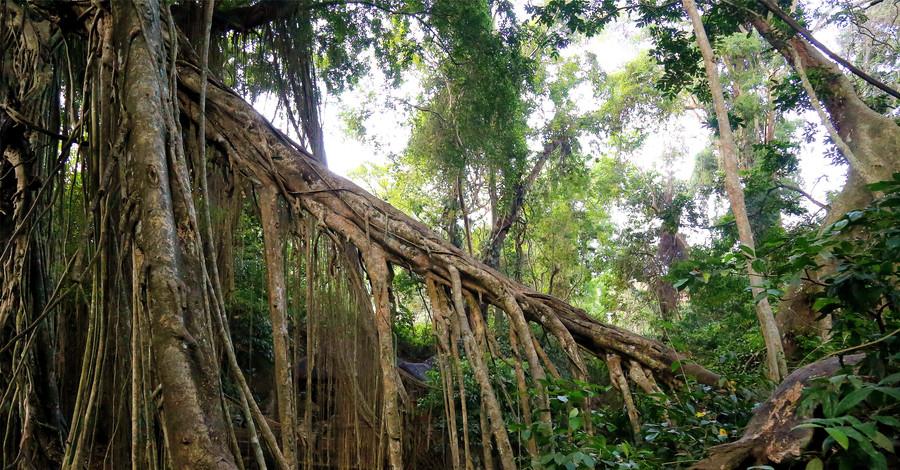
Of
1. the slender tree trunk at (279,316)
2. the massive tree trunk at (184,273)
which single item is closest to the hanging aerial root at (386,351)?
the massive tree trunk at (184,273)

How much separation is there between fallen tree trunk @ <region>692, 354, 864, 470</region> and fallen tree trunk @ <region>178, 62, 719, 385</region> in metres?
0.81

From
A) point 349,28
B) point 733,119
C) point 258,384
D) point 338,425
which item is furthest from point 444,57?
point 338,425

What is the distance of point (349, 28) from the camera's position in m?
5.76

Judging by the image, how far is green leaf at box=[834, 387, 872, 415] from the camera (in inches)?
58.0

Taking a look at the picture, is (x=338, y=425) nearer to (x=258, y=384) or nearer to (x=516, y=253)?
(x=258, y=384)

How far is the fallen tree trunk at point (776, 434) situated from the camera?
1674mm

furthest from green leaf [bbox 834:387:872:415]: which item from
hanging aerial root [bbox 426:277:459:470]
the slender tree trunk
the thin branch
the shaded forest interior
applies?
the thin branch

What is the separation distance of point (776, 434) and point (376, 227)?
6.02ft

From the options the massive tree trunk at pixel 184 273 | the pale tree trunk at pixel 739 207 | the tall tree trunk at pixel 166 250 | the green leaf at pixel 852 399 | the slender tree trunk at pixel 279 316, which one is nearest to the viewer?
the green leaf at pixel 852 399

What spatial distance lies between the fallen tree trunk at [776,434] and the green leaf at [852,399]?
126 millimetres

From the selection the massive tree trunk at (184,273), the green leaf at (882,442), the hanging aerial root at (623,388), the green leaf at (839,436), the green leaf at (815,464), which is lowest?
the green leaf at (815,464)

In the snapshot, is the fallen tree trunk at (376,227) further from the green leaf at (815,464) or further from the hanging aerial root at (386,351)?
the green leaf at (815,464)

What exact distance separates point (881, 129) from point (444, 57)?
413 centimetres

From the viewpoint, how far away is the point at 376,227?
289 centimetres
